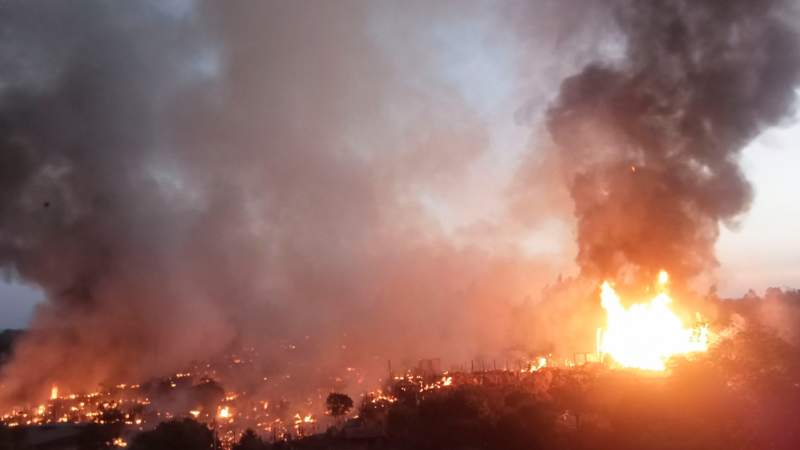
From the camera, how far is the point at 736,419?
28.7m

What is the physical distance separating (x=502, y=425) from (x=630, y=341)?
17253mm

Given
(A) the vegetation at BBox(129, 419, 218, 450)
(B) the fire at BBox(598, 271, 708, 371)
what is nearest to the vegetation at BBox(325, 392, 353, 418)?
(A) the vegetation at BBox(129, 419, 218, 450)

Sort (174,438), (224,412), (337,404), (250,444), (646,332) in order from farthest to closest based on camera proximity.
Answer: (224,412)
(337,404)
(646,332)
(250,444)
(174,438)

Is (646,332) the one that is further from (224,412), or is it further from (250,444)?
(224,412)

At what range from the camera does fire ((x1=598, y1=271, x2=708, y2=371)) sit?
44.2 meters

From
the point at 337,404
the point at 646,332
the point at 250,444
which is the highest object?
the point at 646,332

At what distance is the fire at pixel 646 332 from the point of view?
145ft

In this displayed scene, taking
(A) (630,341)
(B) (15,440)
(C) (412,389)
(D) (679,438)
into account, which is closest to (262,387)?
(C) (412,389)

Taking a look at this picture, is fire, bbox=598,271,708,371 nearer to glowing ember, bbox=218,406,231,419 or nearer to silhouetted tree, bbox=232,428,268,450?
silhouetted tree, bbox=232,428,268,450

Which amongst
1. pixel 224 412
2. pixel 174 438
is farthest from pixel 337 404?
pixel 174 438

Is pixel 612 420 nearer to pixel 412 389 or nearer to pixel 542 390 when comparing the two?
pixel 542 390

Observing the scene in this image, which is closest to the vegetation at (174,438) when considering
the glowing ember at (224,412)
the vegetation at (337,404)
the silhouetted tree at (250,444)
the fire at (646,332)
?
the silhouetted tree at (250,444)

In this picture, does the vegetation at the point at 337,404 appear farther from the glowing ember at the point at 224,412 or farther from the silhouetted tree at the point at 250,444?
the silhouetted tree at the point at 250,444

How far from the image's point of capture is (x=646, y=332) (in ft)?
154
